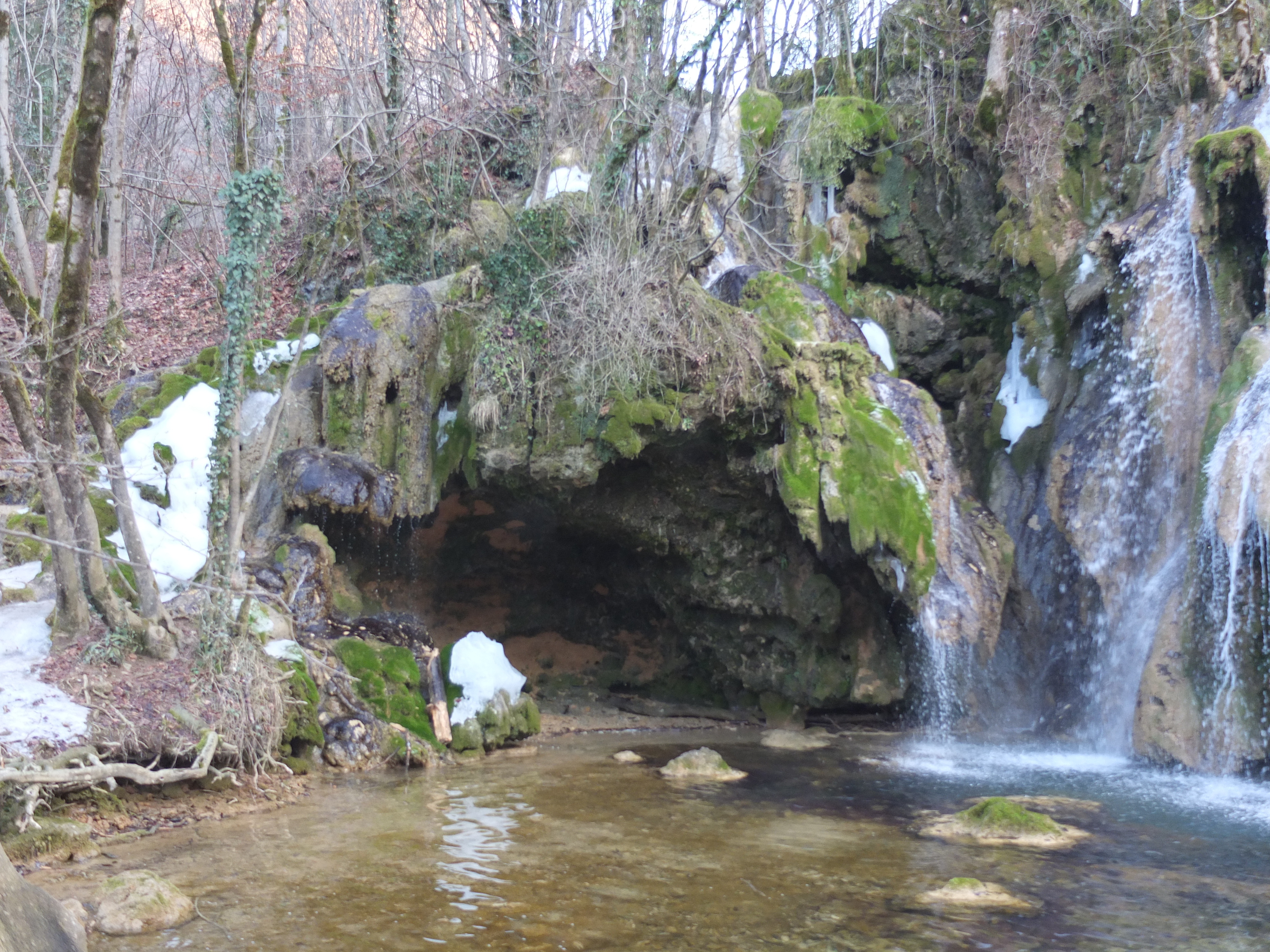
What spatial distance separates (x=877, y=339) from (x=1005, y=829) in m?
9.33

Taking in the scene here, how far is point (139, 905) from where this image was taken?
502cm

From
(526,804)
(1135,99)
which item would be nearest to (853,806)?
(526,804)

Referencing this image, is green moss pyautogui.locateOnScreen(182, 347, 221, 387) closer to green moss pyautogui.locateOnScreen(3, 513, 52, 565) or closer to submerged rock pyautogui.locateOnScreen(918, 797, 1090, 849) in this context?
green moss pyautogui.locateOnScreen(3, 513, 52, 565)

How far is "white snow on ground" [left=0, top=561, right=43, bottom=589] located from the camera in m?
9.95

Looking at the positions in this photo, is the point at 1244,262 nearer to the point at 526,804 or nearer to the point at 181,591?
the point at 526,804

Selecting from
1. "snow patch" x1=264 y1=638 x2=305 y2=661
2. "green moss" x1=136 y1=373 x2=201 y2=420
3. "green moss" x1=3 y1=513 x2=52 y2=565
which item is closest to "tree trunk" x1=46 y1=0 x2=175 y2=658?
"snow patch" x1=264 y1=638 x2=305 y2=661

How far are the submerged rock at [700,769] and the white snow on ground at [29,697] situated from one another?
4.99m

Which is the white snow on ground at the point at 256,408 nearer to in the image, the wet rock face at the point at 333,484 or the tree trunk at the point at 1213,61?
the wet rock face at the point at 333,484

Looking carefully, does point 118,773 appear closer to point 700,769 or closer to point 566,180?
point 700,769

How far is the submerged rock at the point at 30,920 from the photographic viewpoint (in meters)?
3.56

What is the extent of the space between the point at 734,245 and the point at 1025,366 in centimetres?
471

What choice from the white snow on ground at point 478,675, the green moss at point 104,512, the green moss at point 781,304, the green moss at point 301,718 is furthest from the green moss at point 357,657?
the green moss at point 781,304

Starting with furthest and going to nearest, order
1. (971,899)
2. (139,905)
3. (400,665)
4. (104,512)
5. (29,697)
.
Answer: (104,512) → (400,665) → (29,697) → (971,899) → (139,905)

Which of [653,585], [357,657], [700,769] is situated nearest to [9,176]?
[357,657]
